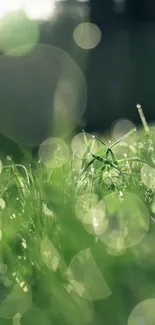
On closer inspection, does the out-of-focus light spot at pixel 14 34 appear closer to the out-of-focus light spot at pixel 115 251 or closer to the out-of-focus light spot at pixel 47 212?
the out-of-focus light spot at pixel 47 212

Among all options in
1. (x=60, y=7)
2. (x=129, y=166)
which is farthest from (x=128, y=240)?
(x=60, y=7)

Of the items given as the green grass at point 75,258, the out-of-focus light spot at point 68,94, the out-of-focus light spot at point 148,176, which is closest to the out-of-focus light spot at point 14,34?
the out-of-focus light spot at point 68,94

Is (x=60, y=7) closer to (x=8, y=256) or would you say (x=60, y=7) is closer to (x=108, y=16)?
(x=108, y=16)

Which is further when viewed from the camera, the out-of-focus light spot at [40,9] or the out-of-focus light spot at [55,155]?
the out-of-focus light spot at [40,9]

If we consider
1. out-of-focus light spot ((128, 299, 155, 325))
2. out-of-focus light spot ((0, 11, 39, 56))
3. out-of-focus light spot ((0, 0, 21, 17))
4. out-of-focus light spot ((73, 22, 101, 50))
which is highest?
out-of-focus light spot ((0, 0, 21, 17))

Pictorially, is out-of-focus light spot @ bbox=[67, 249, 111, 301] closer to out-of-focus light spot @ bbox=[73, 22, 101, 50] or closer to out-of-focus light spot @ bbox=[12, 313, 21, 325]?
out-of-focus light spot @ bbox=[12, 313, 21, 325]

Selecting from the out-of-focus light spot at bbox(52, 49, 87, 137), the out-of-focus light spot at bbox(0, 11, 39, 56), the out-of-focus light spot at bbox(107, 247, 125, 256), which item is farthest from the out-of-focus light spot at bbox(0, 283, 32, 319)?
the out-of-focus light spot at bbox(0, 11, 39, 56)
